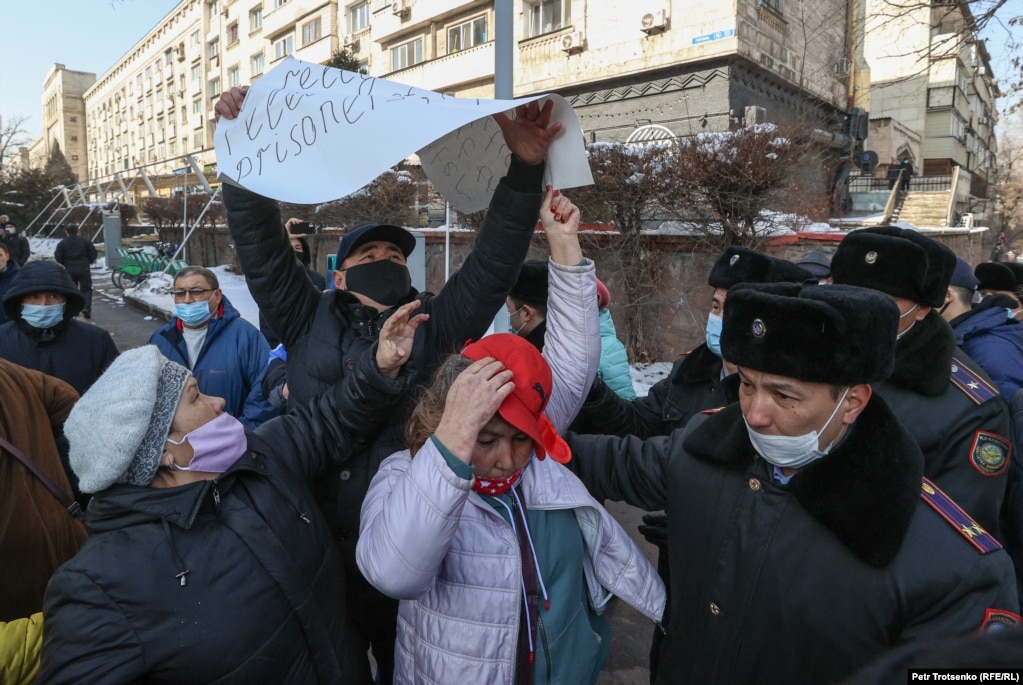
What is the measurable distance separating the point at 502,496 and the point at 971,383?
165 centimetres

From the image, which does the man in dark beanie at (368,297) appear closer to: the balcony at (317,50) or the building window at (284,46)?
the balcony at (317,50)

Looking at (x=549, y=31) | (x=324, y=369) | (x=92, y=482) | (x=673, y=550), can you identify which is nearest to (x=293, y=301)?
(x=324, y=369)

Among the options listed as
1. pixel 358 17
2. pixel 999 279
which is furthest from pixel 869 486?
pixel 358 17

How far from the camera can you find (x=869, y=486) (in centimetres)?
139

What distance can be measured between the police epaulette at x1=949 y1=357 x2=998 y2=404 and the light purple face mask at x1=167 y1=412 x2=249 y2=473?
2.21m

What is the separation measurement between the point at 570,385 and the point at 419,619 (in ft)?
2.58

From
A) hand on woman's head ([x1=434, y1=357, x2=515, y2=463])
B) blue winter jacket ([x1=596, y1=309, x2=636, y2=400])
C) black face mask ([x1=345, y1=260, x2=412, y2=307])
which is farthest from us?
blue winter jacket ([x1=596, y1=309, x2=636, y2=400])

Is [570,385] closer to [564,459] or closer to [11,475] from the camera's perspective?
[564,459]

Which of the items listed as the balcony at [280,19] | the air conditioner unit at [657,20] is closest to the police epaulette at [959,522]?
the air conditioner unit at [657,20]

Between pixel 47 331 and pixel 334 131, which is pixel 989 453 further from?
pixel 47 331

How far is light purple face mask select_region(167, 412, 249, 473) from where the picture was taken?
164cm

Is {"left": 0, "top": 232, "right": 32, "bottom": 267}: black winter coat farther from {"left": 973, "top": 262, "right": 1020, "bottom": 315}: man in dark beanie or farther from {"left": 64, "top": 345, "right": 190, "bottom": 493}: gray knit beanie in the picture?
{"left": 973, "top": 262, "right": 1020, "bottom": 315}: man in dark beanie

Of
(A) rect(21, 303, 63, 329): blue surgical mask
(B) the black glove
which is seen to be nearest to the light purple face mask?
(B) the black glove

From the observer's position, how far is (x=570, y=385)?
2.03 meters
